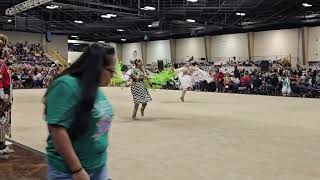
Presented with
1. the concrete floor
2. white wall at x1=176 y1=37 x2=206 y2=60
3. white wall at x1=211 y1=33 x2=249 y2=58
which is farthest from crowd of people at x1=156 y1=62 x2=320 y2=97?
white wall at x1=176 y1=37 x2=206 y2=60

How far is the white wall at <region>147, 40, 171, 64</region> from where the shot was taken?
→ 126ft

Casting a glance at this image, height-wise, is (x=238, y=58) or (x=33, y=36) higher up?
(x=33, y=36)

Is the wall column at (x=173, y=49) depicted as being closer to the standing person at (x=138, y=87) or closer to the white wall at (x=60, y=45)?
the white wall at (x=60, y=45)

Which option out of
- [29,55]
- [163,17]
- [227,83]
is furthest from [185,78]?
[29,55]

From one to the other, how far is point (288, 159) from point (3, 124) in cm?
367

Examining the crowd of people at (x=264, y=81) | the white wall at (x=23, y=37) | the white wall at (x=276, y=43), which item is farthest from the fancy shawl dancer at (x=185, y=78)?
the white wall at (x=23, y=37)

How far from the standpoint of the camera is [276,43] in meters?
30.2

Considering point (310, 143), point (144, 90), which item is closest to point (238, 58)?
point (144, 90)

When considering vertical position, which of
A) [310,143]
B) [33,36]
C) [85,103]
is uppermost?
[33,36]

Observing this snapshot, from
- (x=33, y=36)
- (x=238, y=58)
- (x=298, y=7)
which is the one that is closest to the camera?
(x=298, y=7)

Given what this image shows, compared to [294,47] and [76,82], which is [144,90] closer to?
[76,82]

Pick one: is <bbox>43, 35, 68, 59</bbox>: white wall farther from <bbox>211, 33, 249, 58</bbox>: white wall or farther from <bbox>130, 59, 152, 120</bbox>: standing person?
<bbox>130, 59, 152, 120</bbox>: standing person

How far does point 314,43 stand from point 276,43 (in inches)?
113

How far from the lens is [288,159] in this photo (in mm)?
5410
